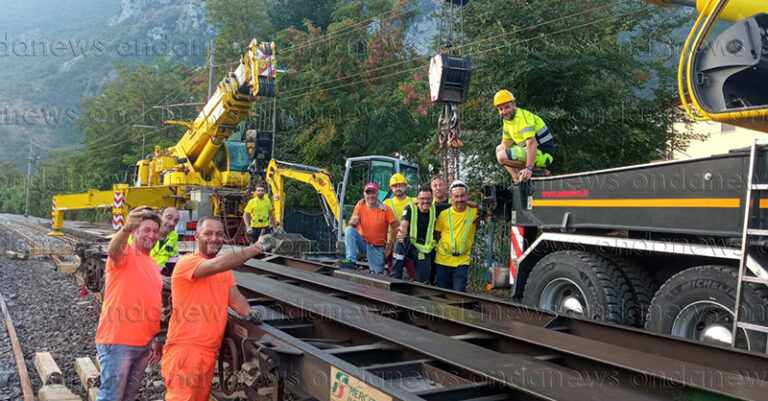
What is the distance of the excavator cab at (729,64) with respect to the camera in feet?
15.8

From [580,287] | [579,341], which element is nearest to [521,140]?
[580,287]

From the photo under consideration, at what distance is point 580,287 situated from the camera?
5.21 metres

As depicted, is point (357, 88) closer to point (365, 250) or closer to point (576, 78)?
point (576, 78)

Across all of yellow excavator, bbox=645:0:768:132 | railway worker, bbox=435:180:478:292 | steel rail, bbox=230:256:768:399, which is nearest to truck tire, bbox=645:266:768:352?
steel rail, bbox=230:256:768:399

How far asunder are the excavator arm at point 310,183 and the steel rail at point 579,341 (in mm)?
7731

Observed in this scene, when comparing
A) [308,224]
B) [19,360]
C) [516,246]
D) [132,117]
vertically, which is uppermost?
[132,117]

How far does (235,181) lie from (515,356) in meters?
14.6

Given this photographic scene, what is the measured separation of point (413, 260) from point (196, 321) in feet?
12.5

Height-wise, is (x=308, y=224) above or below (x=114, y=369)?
above

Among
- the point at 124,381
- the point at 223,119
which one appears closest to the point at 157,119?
the point at 223,119

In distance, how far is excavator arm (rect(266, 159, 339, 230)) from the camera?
44.4 feet

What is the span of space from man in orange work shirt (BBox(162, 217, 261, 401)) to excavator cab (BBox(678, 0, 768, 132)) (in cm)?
414

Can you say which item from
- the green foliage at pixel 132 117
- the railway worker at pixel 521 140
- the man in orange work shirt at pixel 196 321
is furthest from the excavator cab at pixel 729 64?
the green foliage at pixel 132 117

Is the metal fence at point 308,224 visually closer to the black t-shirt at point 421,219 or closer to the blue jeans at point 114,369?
the black t-shirt at point 421,219
